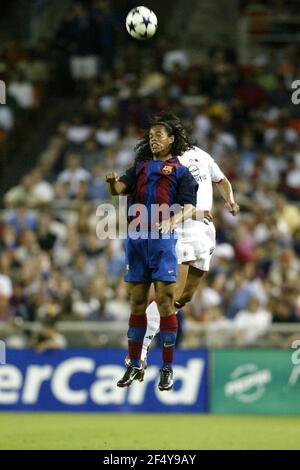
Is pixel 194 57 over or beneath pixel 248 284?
over

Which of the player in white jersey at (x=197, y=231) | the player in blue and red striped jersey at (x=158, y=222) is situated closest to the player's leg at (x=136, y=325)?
the player in blue and red striped jersey at (x=158, y=222)

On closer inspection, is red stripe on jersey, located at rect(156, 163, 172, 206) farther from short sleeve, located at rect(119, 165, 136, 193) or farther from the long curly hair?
the long curly hair

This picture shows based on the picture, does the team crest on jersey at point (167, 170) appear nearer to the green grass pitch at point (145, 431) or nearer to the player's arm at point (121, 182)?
the player's arm at point (121, 182)

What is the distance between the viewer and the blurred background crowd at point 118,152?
21922 millimetres

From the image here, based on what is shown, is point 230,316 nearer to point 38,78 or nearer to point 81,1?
point 38,78

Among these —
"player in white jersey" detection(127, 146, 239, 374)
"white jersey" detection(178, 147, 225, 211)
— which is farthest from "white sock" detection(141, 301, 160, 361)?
"white jersey" detection(178, 147, 225, 211)

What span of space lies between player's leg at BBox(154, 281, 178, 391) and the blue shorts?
0.10 metres

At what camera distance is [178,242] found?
14.5 m

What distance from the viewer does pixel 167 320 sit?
14.1 meters

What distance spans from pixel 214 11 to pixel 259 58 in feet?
6.78

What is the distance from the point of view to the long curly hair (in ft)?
45.9

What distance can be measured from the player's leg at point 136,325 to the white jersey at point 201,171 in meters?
1.19
